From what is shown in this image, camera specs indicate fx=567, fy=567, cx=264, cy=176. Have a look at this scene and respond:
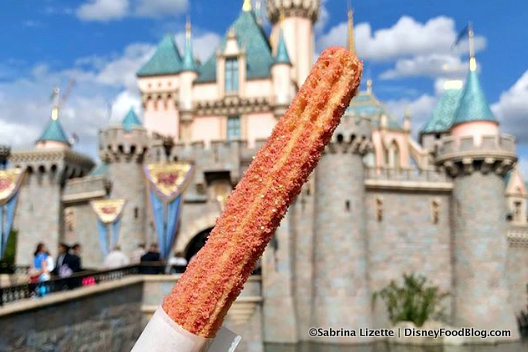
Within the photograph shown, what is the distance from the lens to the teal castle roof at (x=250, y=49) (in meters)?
27.5

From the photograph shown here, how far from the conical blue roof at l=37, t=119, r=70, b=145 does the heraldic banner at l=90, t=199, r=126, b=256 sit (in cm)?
981

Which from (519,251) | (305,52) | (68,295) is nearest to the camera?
(68,295)

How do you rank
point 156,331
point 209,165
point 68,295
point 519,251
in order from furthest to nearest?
point 519,251 → point 209,165 → point 68,295 → point 156,331

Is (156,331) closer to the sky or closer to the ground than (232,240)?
closer to the ground

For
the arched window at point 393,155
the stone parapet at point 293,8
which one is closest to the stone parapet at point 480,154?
the stone parapet at point 293,8

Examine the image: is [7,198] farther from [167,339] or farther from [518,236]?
[518,236]

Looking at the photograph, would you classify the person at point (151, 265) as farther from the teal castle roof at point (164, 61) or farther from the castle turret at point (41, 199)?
the teal castle roof at point (164, 61)

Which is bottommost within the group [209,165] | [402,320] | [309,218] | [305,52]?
[402,320]

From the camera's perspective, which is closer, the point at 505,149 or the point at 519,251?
the point at 505,149

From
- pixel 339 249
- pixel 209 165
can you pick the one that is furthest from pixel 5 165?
pixel 339 249

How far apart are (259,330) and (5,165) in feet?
50.4

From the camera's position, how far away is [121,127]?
2316cm

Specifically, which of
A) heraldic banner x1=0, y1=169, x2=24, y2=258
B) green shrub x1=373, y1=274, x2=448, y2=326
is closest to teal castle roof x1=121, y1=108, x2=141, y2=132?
heraldic banner x1=0, y1=169, x2=24, y2=258

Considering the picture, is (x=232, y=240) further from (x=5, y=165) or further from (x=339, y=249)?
(x=5, y=165)
